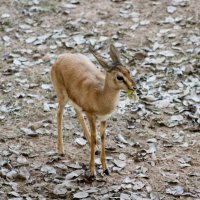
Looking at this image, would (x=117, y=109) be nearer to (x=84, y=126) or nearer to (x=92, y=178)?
(x=84, y=126)

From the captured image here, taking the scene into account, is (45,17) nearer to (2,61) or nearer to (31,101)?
(2,61)

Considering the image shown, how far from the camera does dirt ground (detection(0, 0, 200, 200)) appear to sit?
7.07m

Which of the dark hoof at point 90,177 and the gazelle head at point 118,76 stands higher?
the gazelle head at point 118,76

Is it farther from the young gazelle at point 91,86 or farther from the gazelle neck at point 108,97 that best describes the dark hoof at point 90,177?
the gazelle neck at point 108,97

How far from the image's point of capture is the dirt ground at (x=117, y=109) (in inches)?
278

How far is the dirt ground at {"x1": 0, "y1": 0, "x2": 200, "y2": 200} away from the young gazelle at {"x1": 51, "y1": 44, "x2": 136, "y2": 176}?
0.42m

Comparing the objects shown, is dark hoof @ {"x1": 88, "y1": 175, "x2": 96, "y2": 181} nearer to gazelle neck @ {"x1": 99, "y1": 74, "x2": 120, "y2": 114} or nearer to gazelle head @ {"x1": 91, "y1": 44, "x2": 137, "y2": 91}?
gazelle neck @ {"x1": 99, "y1": 74, "x2": 120, "y2": 114}

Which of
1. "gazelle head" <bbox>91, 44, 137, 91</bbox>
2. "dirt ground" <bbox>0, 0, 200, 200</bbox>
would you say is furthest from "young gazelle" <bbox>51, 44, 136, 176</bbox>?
"dirt ground" <bbox>0, 0, 200, 200</bbox>

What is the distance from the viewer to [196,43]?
10.5 meters

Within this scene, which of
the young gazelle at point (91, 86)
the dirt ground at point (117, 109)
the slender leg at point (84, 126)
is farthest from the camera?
the slender leg at point (84, 126)

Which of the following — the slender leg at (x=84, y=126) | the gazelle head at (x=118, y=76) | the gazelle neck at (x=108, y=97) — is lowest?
the slender leg at (x=84, y=126)

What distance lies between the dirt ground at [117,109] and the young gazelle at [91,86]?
1.38 feet

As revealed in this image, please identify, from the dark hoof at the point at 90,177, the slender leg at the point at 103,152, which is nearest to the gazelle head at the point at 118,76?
the slender leg at the point at 103,152

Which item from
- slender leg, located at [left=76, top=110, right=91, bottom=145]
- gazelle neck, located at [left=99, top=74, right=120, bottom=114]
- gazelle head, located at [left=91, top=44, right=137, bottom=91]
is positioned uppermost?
gazelle head, located at [left=91, top=44, right=137, bottom=91]
